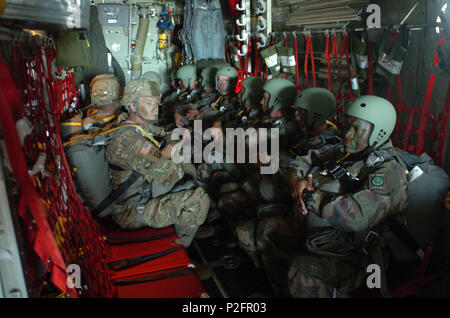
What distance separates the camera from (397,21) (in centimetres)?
358

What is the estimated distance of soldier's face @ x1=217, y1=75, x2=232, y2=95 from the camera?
540 centimetres

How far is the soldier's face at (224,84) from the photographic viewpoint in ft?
17.7

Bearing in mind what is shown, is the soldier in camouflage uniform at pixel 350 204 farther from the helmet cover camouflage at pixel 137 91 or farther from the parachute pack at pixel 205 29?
the parachute pack at pixel 205 29

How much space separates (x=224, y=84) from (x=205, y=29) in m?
2.15

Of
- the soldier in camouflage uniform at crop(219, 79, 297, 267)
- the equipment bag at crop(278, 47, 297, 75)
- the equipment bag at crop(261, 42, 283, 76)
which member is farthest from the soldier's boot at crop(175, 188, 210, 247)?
the equipment bag at crop(261, 42, 283, 76)

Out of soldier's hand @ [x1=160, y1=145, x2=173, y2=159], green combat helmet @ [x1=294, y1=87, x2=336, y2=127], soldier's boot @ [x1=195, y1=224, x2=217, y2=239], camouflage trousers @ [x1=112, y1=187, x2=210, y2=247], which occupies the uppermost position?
green combat helmet @ [x1=294, y1=87, x2=336, y2=127]

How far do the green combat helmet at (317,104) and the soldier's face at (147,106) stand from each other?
1646mm

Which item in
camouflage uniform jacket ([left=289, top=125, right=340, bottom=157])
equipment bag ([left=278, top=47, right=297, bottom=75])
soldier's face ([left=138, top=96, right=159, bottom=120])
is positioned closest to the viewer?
camouflage uniform jacket ([left=289, top=125, right=340, bottom=157])

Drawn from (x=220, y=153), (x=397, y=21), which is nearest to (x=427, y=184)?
(x=397, y=21)

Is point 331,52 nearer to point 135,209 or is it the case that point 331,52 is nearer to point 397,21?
point 397,21

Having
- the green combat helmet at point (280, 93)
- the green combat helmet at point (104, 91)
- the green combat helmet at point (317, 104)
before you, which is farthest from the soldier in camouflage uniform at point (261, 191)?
the green combat helmet at point (104, 91)

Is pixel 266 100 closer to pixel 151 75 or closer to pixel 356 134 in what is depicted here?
pixel 356 134

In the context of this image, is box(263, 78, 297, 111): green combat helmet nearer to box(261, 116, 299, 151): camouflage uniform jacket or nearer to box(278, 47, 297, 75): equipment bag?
box(261, 116, 299, 151): camouflage uniform jacket

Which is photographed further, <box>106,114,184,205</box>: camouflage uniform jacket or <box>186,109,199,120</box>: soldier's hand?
<box>186,109,199,120</box>: soldier's hand
